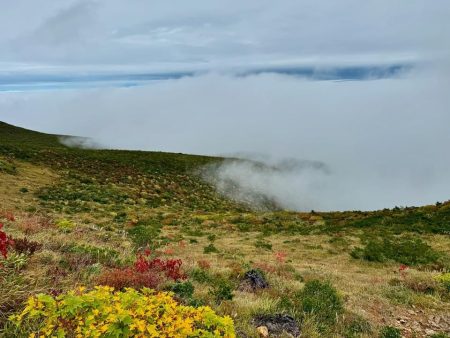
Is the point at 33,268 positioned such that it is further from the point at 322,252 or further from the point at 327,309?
the point at 322,252

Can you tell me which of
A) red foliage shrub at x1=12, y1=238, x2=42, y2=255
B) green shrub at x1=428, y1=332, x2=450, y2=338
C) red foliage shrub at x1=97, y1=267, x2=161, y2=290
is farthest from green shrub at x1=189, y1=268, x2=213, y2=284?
green shrub at x1=428, y1=332, x2=450, y2=338

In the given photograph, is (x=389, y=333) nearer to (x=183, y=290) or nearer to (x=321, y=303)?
(x=321, y=303)

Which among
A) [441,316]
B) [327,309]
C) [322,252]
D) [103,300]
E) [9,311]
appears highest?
[103,300]

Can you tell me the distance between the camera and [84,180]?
41.6m

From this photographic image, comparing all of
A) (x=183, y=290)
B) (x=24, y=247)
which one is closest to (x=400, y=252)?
(x=183, y=290)

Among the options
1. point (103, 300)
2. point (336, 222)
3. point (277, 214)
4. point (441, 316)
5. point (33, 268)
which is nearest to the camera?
point (103, 300)

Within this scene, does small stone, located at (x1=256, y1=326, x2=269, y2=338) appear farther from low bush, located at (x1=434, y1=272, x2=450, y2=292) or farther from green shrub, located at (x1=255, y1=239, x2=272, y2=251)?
green shrub, located at (x1=255, y1=239, x2=272, y2=251)

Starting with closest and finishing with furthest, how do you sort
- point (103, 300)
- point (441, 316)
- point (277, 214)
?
point (103, 300) < point (441, 316) < point (277, 214)

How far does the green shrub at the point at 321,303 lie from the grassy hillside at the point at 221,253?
31 mm

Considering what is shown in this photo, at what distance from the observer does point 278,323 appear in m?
7.16

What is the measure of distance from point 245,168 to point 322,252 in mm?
69496

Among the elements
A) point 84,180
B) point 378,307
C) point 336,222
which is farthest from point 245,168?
point 378,307

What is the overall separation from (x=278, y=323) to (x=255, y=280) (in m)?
3.27

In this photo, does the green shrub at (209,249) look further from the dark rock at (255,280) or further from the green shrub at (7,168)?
the green shrub at (7,168)
